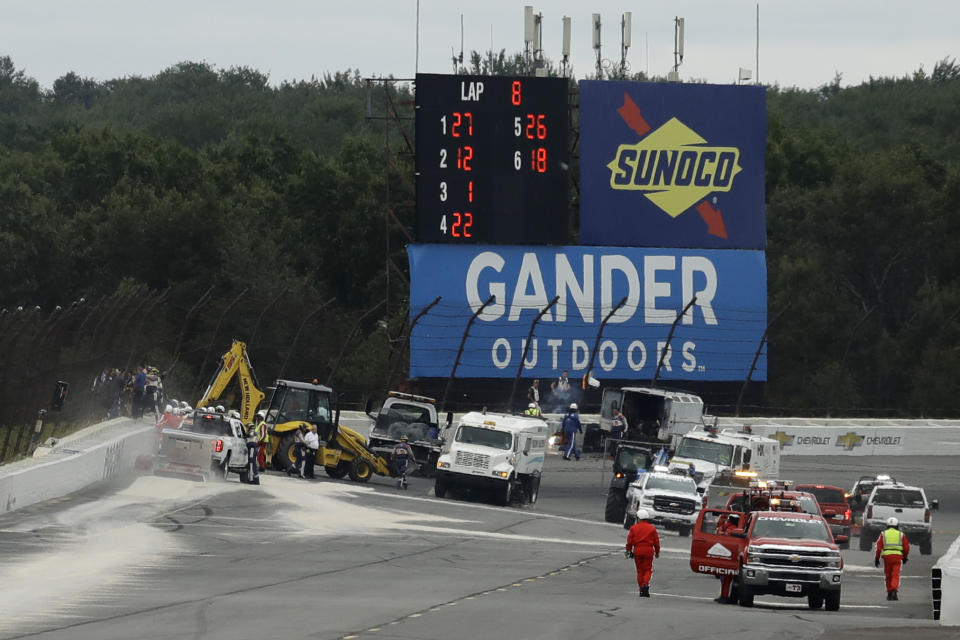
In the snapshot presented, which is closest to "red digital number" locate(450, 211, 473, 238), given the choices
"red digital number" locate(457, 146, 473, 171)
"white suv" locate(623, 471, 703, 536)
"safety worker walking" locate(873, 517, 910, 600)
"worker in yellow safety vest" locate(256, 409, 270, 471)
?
Result: "red digital number" locate(457, 146, 473, 171)

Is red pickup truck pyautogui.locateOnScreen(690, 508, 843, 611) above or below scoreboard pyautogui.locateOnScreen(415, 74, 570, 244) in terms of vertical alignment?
below

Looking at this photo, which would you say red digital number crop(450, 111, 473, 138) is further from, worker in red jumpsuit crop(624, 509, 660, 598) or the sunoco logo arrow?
worker in red jumpsuit crop(624, 509, 660, 598)

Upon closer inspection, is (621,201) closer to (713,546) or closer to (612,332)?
(612,332)

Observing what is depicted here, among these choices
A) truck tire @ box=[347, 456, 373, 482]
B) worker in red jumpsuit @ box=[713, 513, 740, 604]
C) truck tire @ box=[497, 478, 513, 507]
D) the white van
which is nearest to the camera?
worker in red jumpsuit @ box=[713, 513, 740, 604]

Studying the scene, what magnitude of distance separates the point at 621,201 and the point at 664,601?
123 ft

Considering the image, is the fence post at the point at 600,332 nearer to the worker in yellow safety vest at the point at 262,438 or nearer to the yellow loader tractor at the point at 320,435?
the yellow loader tractor at the point at 320,435

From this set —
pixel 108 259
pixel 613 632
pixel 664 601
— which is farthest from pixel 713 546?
pixel 108 259

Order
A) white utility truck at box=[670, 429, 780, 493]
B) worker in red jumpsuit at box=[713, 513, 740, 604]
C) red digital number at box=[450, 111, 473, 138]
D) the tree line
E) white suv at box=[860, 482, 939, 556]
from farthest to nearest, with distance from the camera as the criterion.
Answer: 1. the tree line
2. red digital number at box=[450, 111, 473, 138]
3. white utility truck at box=[670, 429, 780, 493]
4. white suv at box=[860, 482, 939, 556]
5. worker in red jumpsuit at box=[713, 513, 740, 604]

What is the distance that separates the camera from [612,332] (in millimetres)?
63094

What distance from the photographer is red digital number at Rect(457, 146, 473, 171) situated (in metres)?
59.9

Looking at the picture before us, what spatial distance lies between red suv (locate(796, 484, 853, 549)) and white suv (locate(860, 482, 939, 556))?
0.48 meters

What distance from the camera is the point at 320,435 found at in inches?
1939

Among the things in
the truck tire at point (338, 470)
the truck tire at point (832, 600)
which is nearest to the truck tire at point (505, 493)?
the truck tire at point (338, 470)

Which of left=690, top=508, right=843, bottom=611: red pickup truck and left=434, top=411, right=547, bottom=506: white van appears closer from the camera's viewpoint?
left=690, top=508, right=843, bottom=611: red pickup truck
